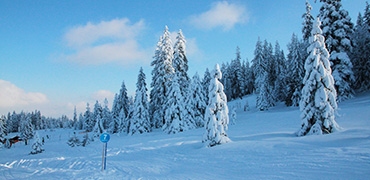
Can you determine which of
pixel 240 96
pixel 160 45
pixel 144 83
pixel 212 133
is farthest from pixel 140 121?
pixel 240 96

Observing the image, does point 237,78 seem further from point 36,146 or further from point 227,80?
point 36,146

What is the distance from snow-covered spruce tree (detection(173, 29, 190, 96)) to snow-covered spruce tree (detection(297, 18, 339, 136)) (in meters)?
19.5

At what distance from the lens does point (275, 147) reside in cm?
943

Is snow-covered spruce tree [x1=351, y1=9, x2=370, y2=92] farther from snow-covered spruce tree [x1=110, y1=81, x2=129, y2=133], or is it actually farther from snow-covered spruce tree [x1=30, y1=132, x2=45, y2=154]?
snow-covered spruce tree [x1=30, y1=132, x2=45, y2=154]

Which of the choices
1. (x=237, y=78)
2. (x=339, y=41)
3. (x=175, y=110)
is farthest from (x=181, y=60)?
(x=237, y=78)

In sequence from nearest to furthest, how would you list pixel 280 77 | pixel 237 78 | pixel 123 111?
pixel 123 111
pixel 280 77
pixel 237 78

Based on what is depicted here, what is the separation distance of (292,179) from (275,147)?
4.09 m

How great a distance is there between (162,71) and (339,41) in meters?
23.8

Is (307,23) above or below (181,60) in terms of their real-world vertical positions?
above

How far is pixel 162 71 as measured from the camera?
32312 millimetres

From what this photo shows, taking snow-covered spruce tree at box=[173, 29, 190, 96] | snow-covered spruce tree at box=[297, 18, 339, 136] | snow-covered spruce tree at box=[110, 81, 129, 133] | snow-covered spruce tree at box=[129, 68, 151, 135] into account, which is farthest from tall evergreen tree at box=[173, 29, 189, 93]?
snow-covered spruce tree at box=[297, 18, 339, 136]

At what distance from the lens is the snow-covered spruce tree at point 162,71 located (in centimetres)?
3188

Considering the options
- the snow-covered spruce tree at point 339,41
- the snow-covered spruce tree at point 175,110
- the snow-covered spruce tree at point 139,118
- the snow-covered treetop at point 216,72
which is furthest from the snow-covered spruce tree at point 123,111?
the snow-covered spruce tree at point 339,41

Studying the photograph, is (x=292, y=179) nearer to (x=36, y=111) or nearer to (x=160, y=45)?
(x=160, y=45)
